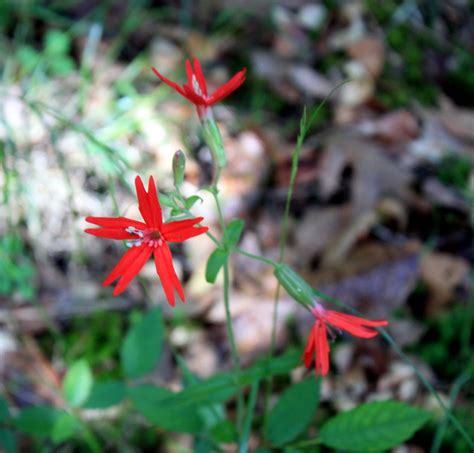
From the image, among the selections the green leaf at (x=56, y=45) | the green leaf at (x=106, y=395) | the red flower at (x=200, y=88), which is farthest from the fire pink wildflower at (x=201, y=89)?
the green leaf at (x=56, y=45)

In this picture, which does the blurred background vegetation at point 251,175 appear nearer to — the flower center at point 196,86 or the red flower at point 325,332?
the flower center at point 196,86

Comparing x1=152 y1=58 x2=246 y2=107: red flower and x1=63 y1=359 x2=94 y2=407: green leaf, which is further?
x1=63 y1=359 x2=94 y2=407: green leaf

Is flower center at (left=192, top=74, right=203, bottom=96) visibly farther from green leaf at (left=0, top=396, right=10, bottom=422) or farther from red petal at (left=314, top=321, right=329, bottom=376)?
green leaf at (left=0, top=396, right=10, bottom=422)

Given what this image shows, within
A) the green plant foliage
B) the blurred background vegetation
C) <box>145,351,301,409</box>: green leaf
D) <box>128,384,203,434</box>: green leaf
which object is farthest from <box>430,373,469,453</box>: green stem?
the green plant foliage

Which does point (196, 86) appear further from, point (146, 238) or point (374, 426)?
point (374, 426)

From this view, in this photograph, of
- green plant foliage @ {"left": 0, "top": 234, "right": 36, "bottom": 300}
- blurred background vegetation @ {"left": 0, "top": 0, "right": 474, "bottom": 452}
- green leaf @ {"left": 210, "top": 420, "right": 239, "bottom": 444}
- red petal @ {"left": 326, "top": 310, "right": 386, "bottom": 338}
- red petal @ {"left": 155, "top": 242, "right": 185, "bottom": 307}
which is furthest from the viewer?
blurred background vegetation @ {"left": 0, "top": 0, "right": 474, "bottom": 452}

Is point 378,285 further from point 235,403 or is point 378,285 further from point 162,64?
point 162,64
